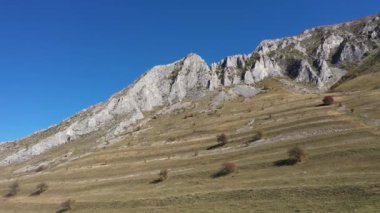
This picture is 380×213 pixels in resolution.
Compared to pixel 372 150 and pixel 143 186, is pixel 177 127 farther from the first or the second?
pixel 372 150

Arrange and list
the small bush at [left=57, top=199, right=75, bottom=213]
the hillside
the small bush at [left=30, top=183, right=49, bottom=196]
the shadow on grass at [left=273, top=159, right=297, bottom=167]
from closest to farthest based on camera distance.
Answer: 1. the hillside
2. the shadow on grass at [left=273, top=159, right=297, bottom=167]
3. the small bush at [left=57, top=199, right=75, bottom=213]
4. the small bush at [left=30, top=183, right=49, bottom=196]

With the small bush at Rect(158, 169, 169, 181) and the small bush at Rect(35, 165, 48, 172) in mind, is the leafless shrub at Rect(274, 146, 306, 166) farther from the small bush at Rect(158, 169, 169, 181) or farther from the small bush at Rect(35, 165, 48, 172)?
the small bush at Rect(35, 165, 48, 172)

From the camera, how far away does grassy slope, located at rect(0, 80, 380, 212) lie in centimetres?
4872

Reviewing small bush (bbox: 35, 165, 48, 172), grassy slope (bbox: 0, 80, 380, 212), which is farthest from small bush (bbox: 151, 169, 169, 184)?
small bush (bbox: 35, 165, 48, 172)

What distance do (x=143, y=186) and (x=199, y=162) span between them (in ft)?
41.7

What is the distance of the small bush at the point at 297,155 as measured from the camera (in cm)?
6156

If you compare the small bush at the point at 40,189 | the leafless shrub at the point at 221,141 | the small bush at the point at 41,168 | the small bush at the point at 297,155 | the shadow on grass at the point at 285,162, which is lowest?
the shadow on grass at the point at 285,162

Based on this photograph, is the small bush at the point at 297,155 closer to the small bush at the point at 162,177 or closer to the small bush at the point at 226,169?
the small bush at the point at 226,169

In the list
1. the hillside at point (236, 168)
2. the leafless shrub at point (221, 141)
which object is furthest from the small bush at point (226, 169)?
the leafless shrub at point (221, 141)

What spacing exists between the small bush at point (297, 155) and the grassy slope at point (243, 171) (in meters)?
1.83

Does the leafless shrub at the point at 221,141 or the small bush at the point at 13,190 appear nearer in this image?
the leafless shrub at the point at 221,141

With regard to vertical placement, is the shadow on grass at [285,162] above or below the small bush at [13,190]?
below

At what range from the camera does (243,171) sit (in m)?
65.1

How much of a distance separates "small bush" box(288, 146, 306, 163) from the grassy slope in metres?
1.83
